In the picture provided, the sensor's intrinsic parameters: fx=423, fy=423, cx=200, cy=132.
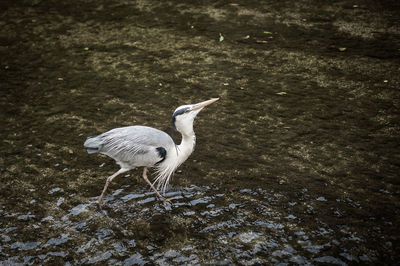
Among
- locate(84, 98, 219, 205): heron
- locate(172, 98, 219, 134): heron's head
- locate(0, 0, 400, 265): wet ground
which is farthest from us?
locate(84, 98, 219, 205): heron

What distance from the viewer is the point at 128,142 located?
4.14 meters

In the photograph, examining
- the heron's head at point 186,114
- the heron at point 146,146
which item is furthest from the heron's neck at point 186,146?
the heron's head at point 186,114

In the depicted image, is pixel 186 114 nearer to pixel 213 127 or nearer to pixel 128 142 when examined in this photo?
pixel 128 142

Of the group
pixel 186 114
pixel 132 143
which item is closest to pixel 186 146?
pixel 186 114

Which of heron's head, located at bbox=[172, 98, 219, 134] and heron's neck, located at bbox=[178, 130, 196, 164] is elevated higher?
heron's head, located at bbox=[172, 98, 219, 134]

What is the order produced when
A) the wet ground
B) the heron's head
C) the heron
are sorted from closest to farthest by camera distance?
the wet ground, the heron's head, the heron

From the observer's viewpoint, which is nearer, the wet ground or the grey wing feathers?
the wet ground

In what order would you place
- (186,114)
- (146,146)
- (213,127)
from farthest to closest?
(213,127) → (146,146) → (186,114)

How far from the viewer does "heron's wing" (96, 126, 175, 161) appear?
4.11 metres

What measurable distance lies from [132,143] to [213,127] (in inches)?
60.1

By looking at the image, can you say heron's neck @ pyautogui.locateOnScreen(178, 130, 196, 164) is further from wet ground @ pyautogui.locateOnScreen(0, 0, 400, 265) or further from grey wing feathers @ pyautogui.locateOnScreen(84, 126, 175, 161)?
wet ground @ pyautogui.locateOnScreen(0, 0, 400, 265)

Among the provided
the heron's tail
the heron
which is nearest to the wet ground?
the heron

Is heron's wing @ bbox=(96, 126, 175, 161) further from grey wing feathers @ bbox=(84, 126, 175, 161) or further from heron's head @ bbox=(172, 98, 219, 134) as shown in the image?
heron's head @ bbox=(172, 98, 219, 134)

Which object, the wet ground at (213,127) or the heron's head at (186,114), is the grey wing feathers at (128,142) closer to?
the heron's head at (186,114)
